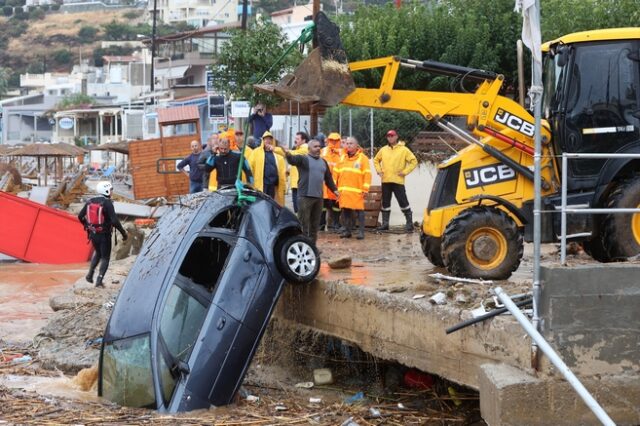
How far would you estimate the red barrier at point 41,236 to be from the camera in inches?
882

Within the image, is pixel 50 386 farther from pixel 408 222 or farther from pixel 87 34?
pixel 87 34

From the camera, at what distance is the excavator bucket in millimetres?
11453

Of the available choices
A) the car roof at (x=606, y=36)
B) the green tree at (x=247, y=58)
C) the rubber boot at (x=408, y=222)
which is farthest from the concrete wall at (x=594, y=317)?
the green tree at (x=247, y=58)

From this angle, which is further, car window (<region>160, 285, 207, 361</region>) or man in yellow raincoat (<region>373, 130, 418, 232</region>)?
man in yellow raincoat (<region>373, 130, 418, 232</region>)

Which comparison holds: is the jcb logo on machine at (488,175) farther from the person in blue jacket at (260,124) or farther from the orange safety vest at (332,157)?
the person in blue jacket at (260,124)

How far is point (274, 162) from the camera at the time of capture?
16.1 meters

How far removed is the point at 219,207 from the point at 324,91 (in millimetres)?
1744

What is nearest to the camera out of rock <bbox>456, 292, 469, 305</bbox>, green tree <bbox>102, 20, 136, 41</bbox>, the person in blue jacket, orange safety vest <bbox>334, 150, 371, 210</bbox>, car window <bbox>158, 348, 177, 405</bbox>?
rock <bbox>456, 292, 469, 305</bbox>

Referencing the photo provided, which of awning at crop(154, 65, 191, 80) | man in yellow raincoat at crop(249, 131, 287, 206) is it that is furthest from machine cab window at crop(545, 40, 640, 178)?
awning at crop(154, 65, 191, 80)

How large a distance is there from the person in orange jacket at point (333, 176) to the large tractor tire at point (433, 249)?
182 inches

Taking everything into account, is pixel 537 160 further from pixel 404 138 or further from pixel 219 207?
pixel 404 138

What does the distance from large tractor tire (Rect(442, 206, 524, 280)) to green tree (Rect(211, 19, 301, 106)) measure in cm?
1785

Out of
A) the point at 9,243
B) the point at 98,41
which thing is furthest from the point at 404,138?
the point at 98,41

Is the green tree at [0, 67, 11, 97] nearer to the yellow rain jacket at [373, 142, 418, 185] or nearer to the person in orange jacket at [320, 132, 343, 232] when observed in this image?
the person in orange jacket at [320, 132, 343, 232]
